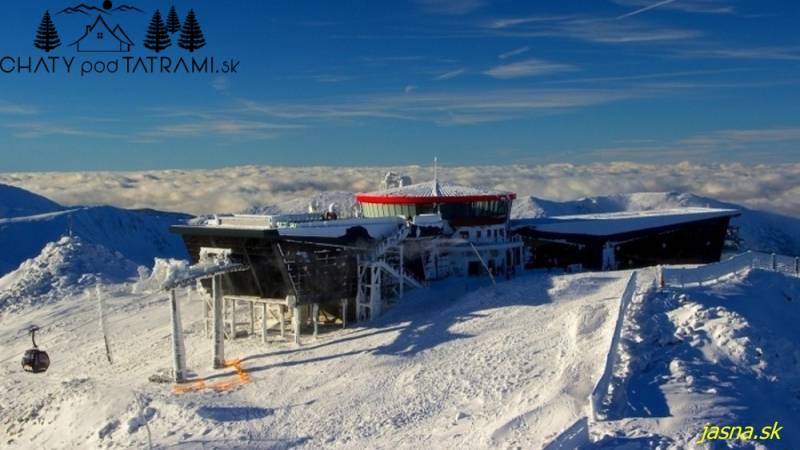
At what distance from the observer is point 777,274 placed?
1821 inches

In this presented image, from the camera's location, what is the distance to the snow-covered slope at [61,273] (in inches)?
3236

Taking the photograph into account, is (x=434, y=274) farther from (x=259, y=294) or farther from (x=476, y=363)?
(x=476, y=363)

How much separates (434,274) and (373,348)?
17.4 metres

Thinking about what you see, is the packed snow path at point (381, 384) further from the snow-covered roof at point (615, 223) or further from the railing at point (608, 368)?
the snow-covered roof at point (615, 223)

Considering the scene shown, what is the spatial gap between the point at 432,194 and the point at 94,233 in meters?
120

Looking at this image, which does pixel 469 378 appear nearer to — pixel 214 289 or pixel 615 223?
pixel 214 289

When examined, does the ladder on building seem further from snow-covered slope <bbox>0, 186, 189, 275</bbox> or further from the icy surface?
snow-covered slope <bbox>0, 186, 189, 275</bbox>

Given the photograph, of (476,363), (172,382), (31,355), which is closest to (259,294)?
(172,382)

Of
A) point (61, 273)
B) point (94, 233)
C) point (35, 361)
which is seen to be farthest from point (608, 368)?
point (94, 233)

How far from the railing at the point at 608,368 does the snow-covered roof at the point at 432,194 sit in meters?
25.1

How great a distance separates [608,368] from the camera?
97.3 feet

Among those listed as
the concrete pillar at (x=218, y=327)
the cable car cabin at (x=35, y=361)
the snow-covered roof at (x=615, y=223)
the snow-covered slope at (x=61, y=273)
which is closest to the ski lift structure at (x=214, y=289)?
the concrete pillar at (x=218, y=327)

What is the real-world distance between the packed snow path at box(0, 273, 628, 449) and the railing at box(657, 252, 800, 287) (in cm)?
340

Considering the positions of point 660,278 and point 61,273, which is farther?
point 61,273
